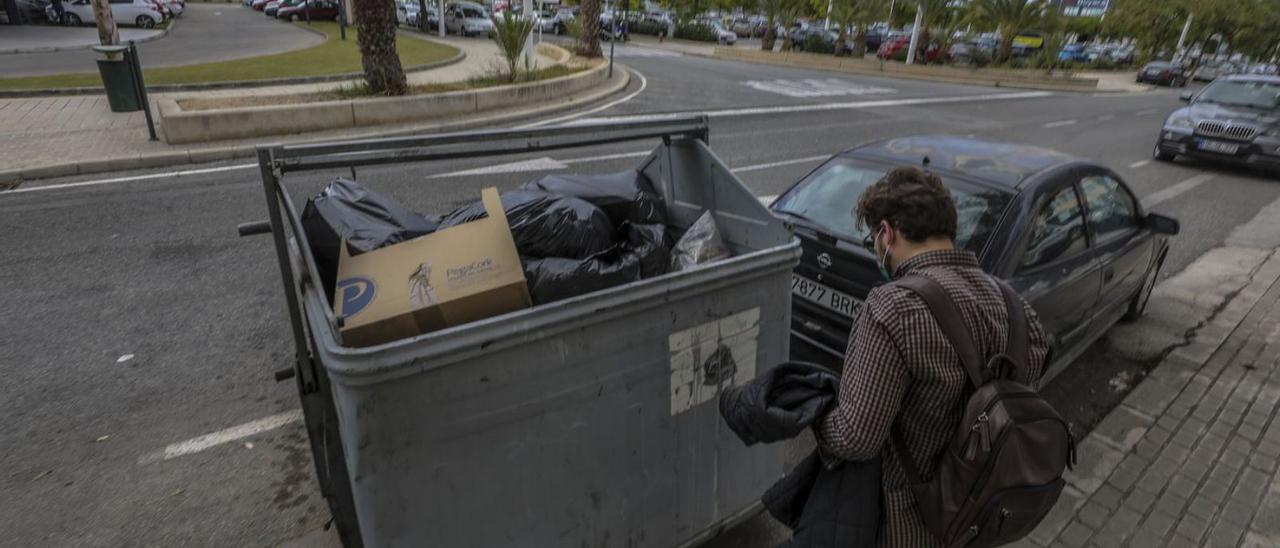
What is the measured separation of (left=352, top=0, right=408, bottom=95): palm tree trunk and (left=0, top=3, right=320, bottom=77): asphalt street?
5364 mm

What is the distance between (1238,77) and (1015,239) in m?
12.8

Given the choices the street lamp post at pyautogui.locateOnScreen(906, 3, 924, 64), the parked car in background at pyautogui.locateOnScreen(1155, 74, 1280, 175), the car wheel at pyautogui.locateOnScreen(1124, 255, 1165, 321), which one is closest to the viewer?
the car wheel at pyautogui.locateOnScreen(1124, 255, 1165, 321)

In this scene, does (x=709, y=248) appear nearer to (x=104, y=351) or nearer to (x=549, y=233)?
(x=549, y=233)

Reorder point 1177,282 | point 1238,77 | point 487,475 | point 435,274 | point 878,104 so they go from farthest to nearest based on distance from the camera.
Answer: point 878,104
point 1238,77
point 1177,282
point 435,274
point 487,475

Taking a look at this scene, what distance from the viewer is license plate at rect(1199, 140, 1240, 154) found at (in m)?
10.9

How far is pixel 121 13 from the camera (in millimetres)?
30750

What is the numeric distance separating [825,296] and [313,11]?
136ft

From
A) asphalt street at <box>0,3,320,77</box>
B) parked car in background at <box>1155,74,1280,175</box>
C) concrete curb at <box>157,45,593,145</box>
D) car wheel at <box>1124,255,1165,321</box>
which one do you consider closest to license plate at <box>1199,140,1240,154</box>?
parked car in background at <box>1155,74,1280,175</box>

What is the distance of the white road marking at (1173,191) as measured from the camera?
933 cm

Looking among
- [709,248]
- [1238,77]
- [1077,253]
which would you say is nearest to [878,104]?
[1238,77]

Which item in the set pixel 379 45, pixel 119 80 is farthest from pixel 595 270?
pixel 119 80

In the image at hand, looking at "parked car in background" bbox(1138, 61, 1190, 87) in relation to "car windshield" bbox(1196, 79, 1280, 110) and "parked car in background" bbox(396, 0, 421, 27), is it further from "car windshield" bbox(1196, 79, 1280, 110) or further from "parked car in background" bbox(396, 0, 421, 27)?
"parked car in background" bbox(396, 0, 421, 27)

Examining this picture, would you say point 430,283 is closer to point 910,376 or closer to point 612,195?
point 612,195

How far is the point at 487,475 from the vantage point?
1887mm
